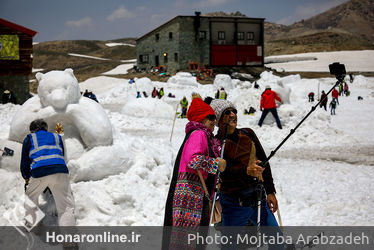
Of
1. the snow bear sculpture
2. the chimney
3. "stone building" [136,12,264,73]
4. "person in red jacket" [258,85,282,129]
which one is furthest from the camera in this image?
"stone building" [136,12,264,73]

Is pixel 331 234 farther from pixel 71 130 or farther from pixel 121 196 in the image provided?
pixel 71 130

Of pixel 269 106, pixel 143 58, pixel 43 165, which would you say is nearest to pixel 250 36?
pixel 143 58

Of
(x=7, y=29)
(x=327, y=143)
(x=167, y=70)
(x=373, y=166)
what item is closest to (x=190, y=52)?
(x=167, y=70)

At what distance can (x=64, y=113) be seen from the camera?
4.67 meters

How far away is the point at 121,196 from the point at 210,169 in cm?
239

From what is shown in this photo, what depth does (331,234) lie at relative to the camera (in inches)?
157

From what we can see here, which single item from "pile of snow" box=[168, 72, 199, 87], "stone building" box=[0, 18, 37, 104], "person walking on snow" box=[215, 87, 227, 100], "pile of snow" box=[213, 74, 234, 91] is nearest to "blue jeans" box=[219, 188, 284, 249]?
"person walking on snow" box=[215, 87, 227, 100]

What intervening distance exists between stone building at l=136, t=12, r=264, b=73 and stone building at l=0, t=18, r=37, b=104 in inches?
833

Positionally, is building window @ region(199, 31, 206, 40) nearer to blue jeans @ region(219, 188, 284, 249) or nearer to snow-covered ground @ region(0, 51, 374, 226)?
snow-covered ground @ region(0, 51, 374, 226)

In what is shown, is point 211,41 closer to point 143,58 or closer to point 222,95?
point 143,58

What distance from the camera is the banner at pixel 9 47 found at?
19016 millimetres

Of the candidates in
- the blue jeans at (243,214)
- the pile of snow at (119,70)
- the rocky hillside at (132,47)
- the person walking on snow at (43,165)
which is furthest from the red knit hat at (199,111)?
the pile of snow at (119,70)

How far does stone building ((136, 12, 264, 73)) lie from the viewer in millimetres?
38562

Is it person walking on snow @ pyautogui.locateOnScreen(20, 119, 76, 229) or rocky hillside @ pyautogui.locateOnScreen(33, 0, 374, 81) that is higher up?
rocky hillside @ pyautogui.locateOnScreen(33, 0, 374, 81)
